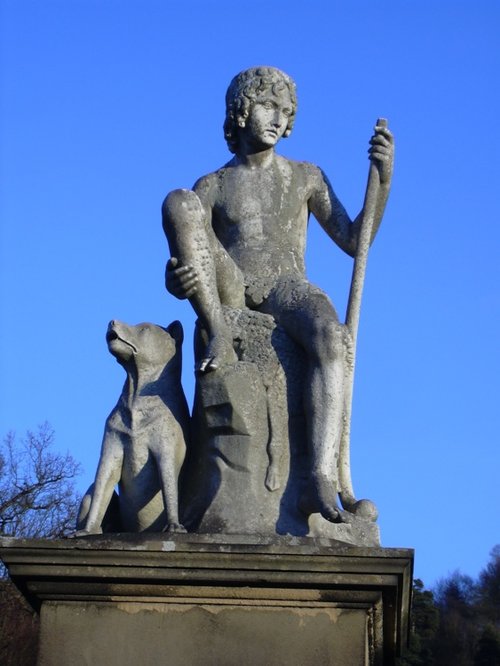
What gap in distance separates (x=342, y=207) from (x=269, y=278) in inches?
35.9

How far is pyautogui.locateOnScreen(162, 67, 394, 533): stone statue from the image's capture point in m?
9.50

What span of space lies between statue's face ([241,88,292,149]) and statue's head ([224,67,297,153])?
0.03 meters

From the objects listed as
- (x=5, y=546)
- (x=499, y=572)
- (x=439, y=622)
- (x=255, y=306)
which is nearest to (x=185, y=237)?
(x=255, y=306)

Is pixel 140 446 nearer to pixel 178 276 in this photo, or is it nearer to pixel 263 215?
pixel 178 276

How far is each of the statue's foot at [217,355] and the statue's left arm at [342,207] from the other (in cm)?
130

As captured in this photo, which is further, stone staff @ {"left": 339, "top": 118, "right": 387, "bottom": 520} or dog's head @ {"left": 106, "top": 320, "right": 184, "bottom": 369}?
stone staff @ {"left": 339, "top": 118, "right": 387, "bottom": 520}

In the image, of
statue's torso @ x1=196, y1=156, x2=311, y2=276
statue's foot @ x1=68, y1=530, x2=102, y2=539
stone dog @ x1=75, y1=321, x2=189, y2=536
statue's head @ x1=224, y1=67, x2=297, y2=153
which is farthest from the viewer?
statue's head @ x1=224, y1=67, x2=297, y2=153

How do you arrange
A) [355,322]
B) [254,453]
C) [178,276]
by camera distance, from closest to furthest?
[254,453], [178,276], [355,322]

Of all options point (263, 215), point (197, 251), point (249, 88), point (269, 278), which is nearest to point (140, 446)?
point (197, 251)

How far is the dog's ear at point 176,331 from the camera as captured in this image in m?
9.81

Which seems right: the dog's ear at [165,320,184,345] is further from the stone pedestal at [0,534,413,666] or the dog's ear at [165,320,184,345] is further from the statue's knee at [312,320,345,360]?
the stone pedestal at [0,534,413,666]

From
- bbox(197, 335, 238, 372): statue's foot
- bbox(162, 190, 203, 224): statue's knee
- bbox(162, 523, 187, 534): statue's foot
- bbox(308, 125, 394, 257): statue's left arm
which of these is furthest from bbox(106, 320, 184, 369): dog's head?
bbox(308, 125, 394, 257): statue's left arm

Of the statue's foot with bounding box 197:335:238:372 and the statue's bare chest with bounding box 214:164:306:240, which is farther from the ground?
the statue's bare chest with bounding box 214:164:306:240

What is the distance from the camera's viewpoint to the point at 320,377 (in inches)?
376
